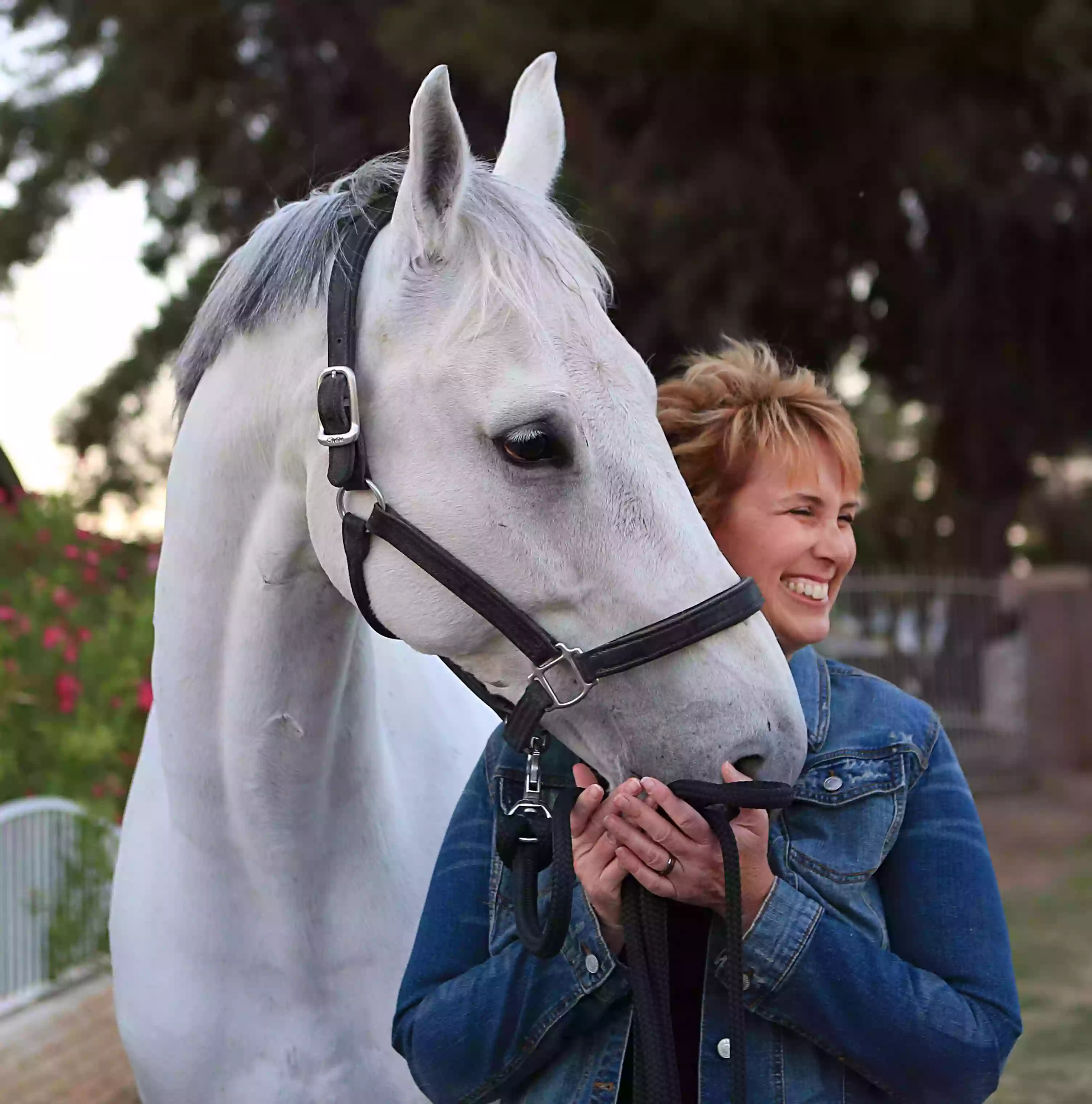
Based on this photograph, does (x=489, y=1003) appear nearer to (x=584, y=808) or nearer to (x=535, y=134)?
(x=584, y=808)

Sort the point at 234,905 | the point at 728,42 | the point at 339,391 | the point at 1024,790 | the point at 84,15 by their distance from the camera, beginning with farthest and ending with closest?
the point at 1024,790
the point at 84,15
the point at 728,42
the point at 234,905
the point at 339,391

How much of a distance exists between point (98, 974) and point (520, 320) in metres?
3.20

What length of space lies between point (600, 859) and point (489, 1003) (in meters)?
0.23

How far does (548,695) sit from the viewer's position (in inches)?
53.2

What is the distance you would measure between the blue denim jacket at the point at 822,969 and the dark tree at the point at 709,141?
5414 millimetres

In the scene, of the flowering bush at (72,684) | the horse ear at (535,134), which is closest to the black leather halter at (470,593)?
the horse ear at (535,134)

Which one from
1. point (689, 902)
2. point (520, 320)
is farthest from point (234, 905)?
point (520, 320)

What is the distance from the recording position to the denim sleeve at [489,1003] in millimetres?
1381

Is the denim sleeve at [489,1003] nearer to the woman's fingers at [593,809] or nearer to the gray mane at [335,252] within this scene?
the woman's fingers at [593,809]

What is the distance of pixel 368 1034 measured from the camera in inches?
68.7

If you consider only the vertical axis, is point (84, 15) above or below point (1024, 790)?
above

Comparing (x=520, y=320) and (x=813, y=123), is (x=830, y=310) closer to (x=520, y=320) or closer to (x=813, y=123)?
(x=813, y=123)

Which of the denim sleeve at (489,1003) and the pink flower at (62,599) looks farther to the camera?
the pink flower at (62,599)

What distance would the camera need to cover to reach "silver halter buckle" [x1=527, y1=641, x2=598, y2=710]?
1.34m
